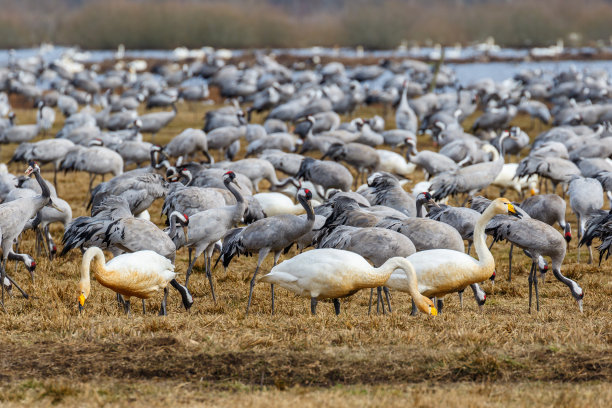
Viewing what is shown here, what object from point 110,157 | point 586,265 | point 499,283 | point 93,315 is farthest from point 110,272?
point 110,157

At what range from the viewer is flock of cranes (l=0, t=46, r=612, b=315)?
730 centimetres

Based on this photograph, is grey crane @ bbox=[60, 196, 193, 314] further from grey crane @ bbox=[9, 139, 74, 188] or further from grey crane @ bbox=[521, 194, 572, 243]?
grey crane @ bbox=[9, 139, 74, 188]

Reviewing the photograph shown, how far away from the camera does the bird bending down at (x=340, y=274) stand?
6.95m

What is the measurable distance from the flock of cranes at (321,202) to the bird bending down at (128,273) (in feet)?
0.05

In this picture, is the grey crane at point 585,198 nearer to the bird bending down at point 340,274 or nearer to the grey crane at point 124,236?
the bird bending down at point 340,274

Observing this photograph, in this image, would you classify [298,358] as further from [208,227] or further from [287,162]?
[287,162]

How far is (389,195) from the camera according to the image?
418 inches

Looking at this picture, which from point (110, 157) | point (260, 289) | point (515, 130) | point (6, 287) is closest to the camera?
point (6, 287)

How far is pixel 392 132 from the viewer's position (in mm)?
18578

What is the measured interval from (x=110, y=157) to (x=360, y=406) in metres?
9.68

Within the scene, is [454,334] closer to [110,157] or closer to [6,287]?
[6,287]

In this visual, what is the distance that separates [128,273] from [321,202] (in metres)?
6.36

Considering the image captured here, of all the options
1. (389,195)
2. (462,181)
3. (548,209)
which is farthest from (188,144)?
(548,209)

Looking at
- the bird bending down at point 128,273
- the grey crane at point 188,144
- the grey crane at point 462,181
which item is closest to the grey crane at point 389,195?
the grey crane at point 462,181
